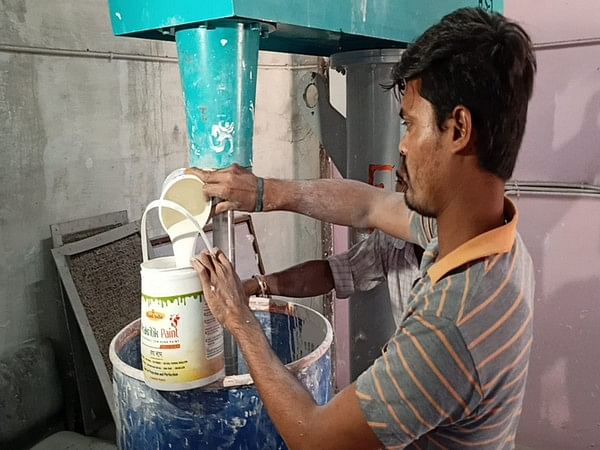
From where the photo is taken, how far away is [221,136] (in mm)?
939

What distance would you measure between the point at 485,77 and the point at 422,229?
0.48m

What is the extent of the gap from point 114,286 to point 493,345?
54.4 inches

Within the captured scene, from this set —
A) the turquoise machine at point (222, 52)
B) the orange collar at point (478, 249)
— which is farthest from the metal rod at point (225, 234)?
the orange collar at point (478, 249)

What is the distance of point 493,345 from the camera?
2.31ft

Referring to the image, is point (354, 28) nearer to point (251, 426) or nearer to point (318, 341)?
point (318, 341)

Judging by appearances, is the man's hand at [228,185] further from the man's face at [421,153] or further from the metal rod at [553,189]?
the metal rod at [553,189]

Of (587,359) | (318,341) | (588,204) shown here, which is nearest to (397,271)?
(318,341)

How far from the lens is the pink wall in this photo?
6.84 ft

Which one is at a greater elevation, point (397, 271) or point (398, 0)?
point (398, 0)

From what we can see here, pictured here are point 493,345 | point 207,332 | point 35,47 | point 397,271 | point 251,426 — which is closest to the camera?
point 493,345

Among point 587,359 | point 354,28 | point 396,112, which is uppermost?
point 354,28

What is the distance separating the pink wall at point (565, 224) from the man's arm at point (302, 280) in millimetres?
1184

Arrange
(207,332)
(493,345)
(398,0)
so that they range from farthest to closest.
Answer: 1. (398,0)
2. (207,332)
3. (493,345)

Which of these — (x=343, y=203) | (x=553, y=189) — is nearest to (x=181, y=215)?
(x=343, y=203)
